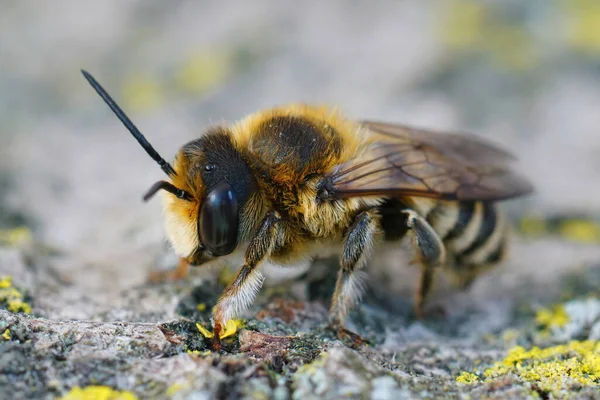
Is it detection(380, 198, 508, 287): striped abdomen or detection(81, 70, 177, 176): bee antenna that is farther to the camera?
detection(380, 198, 508, 287): striped abdomen

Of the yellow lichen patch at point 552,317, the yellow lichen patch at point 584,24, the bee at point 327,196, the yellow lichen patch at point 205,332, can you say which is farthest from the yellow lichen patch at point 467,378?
the yellow lichen patch at point 584,24

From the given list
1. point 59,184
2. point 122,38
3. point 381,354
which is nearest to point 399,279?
point 381,354

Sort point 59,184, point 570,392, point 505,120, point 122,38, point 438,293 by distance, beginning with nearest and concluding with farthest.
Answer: point 570,392 < point 438,293 < point 59,184 < point 505,120 < point 122,38

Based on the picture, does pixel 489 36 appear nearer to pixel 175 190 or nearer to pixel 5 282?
pixel 175 190

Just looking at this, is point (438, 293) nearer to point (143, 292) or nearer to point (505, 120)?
point (143, 292)

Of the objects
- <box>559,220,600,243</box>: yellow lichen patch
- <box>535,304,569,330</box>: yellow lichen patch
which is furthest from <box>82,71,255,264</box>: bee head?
<box>559,220,600,243</box>: yellow lichen patch

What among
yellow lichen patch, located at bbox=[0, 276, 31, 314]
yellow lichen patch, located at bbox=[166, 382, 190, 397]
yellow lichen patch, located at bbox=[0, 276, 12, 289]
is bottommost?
yellow lichen patch, located at bbox=[166, 382, 190, 397]

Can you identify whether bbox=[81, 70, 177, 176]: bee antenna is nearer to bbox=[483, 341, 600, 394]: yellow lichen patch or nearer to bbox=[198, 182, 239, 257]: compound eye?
bbox=[198, 182, 239, 257]: compound eye

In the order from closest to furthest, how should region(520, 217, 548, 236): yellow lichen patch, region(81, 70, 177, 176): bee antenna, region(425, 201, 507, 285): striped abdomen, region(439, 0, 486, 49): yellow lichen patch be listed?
1. region(81, 70, 177, 176): bee antenna
2. region(425, 201, 507, 285): striped abdomen
3. region(520, 217, 548, 236): yellow lichen patch
4. region(439, 0, 486, 49): yellow lichen patch
